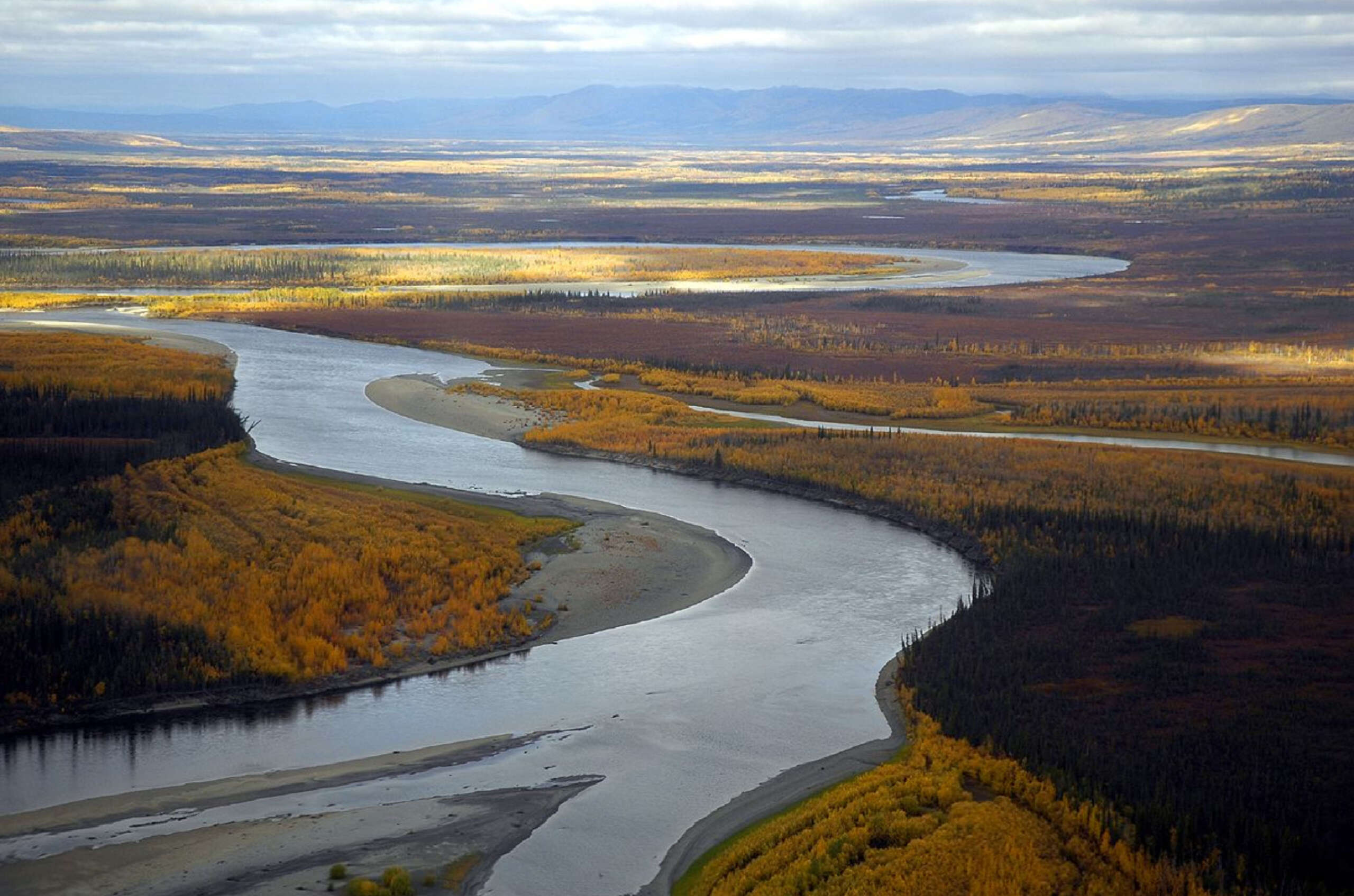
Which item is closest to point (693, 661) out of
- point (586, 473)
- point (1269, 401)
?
point (586, 473)

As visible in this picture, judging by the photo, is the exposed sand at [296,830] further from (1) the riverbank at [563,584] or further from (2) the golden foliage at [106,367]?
(2) the golden foliage at [106,367]

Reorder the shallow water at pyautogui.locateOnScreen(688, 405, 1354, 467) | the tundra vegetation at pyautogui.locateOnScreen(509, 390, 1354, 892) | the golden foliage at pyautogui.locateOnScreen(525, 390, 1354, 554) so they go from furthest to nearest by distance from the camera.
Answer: the shallow water at pyautogui.locateOnScreen(688, 405, 1354, 467) → the golden foliage at pyautogui.locateOnScreen(525, 390, 1354, 554) → the tundra vegetation at pyautogui.locateOnScreen(509, 390, 1354, 892)

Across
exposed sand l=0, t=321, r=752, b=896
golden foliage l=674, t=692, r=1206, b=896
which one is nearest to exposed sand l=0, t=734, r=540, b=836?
exposed sand l=0, t=321, r=752, b=896

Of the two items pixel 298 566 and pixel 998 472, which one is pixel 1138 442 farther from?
pixel 298 566

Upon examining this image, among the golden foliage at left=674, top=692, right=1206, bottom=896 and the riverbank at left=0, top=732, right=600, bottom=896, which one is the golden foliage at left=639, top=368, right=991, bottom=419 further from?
the riverbank at left=0, top=732, right=600, bottom=896

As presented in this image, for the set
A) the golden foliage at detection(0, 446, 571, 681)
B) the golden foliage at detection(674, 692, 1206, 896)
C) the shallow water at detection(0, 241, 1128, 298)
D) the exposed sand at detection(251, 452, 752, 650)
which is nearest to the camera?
the golden foliage at detection(674, 692, 1206, 896)

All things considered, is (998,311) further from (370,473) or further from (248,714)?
(248,714)

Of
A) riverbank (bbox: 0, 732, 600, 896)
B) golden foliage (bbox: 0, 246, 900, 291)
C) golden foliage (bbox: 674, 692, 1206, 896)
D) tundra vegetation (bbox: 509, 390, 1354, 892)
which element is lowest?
riverbank (bbox: 0, 732, 600, 896)

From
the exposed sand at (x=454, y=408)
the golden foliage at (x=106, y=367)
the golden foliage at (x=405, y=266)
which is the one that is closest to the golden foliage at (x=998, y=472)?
the exposed sand at (x=454, y=408)
